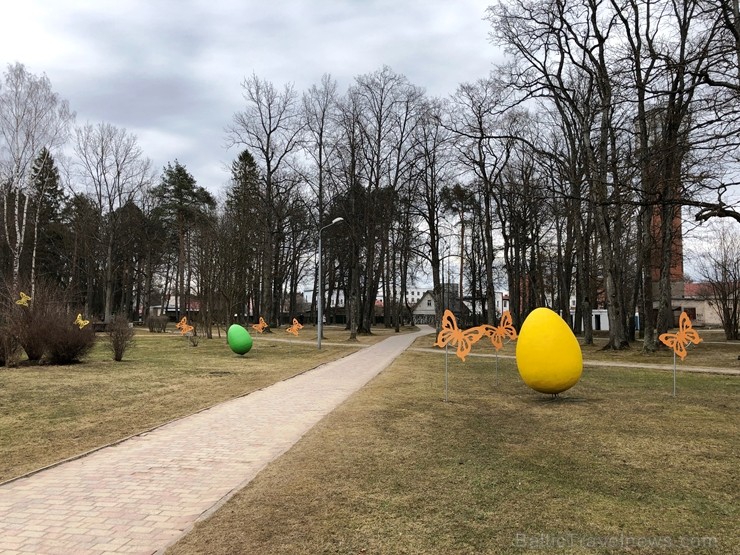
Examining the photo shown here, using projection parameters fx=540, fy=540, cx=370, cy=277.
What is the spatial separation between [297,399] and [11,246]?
105 feet

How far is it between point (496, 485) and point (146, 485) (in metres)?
3.49

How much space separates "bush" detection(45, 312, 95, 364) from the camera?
679 inches

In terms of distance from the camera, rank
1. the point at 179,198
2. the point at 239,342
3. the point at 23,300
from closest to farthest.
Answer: the point at 23,300 → the point at 239,342 → the point at 179,198

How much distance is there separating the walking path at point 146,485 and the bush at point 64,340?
1044cm

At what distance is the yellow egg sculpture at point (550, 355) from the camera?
411 inches

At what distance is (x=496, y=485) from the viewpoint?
5.27 meters

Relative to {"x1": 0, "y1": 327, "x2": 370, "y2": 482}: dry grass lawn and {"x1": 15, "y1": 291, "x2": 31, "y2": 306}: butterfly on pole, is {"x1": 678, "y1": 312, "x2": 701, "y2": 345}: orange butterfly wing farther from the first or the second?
{"x1": 15, "y1": 291, "x2": 31, "y2": 306}: butterfly on pole

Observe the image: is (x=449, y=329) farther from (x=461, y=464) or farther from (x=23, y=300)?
(x=23, y=300)

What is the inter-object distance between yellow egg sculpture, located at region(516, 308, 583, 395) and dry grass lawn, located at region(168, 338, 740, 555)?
2.32 feet

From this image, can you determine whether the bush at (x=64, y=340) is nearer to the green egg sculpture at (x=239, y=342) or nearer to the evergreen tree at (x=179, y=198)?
the green egg sculpture at (x=239, y=342)

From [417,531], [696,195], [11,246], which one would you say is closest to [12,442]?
[417,531]

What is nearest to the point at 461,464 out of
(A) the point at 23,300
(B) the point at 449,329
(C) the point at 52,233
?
(B) the point at 449,329

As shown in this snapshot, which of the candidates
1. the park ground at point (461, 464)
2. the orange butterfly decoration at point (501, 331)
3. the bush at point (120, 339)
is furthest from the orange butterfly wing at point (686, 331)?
the bush at point (120, 339)

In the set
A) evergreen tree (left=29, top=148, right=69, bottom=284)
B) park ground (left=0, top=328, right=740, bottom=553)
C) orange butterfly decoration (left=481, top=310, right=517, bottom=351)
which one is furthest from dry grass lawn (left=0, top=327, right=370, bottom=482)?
evergreen tree (left=29, top=148, right=69, bottom=284)
